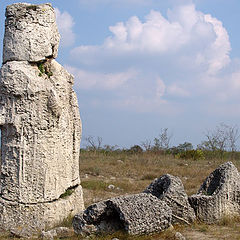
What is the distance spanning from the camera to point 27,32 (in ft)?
19.9

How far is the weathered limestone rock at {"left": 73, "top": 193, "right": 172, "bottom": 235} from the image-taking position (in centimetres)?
517

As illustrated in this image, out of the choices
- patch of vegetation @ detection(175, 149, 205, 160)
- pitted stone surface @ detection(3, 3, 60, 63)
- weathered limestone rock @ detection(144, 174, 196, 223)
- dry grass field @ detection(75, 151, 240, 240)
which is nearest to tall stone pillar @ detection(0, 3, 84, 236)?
pitted stone surface @ detection(3, 3, 60, 63)

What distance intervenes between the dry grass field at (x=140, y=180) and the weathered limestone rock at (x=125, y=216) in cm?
15

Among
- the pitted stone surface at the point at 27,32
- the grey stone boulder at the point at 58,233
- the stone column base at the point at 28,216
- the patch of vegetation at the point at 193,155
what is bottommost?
the grey stone boulder at the point at 58,233

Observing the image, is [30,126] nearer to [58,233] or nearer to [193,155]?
[58,233]

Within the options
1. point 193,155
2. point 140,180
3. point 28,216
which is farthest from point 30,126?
point 193,155

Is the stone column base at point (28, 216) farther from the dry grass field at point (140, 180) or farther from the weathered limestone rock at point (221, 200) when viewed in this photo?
the weathered limestone rock at point (221, 200)

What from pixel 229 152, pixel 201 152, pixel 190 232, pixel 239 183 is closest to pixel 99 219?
pixel 190 232

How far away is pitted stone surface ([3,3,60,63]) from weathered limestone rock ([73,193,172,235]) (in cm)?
260

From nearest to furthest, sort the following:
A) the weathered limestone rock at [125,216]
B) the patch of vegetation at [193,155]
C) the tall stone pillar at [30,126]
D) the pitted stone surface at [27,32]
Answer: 1. the weathered limestone rock at [125,216]
2. the tall stone pillar at [30,126]
3. the pitted stone surface at [27,32]
4. the patch of vegetation at [193,155]

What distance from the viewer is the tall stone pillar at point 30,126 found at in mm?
5941

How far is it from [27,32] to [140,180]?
7013 mm

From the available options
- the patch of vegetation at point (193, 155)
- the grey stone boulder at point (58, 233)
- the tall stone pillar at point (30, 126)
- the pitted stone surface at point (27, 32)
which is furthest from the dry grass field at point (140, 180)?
the patch of vegetation at point (193, 155)

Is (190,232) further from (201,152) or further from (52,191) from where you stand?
(201,152)
